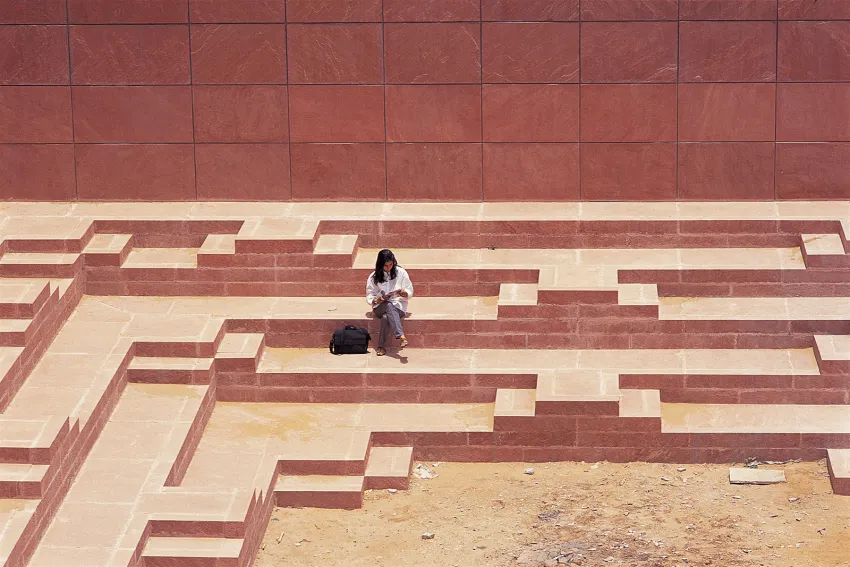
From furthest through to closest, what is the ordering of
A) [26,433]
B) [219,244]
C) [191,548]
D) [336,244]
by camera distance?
[219,244] → [336,244] → [26,433] → [191,548]

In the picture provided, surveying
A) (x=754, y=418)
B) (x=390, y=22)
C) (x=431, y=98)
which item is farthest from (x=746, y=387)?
(x=390, y=22)

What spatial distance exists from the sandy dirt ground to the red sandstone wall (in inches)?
159

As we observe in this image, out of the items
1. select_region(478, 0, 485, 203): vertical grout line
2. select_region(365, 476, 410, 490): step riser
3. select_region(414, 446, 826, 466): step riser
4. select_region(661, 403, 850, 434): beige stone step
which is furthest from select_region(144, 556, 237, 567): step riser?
select_region(478, 0, 485, 203): vertical grout line

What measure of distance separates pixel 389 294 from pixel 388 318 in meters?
0.24

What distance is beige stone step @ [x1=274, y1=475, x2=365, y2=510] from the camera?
12508mm

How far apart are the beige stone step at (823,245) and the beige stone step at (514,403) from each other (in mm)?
3323

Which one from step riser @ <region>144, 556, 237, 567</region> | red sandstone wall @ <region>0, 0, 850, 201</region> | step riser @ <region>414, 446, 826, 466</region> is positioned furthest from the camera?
red sandstone wall @ <region>0, 0, 850, 201</region>

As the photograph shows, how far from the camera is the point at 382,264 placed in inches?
542

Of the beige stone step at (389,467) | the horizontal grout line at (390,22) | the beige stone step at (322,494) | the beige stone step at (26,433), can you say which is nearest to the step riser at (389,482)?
the beige stone step at (389,467)

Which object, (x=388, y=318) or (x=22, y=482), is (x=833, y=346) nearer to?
(x=388, y=318)

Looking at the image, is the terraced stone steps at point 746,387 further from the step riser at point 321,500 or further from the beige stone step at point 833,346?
the step riser at point 321,500

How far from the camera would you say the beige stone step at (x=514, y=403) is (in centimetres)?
1312

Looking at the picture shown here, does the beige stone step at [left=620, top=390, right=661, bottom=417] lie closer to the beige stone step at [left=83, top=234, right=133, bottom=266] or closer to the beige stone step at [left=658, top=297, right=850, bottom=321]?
the beige stone step at [left=658, top=297, right=850, bottom=321]

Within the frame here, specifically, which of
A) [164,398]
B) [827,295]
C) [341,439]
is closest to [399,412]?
[341,439]
